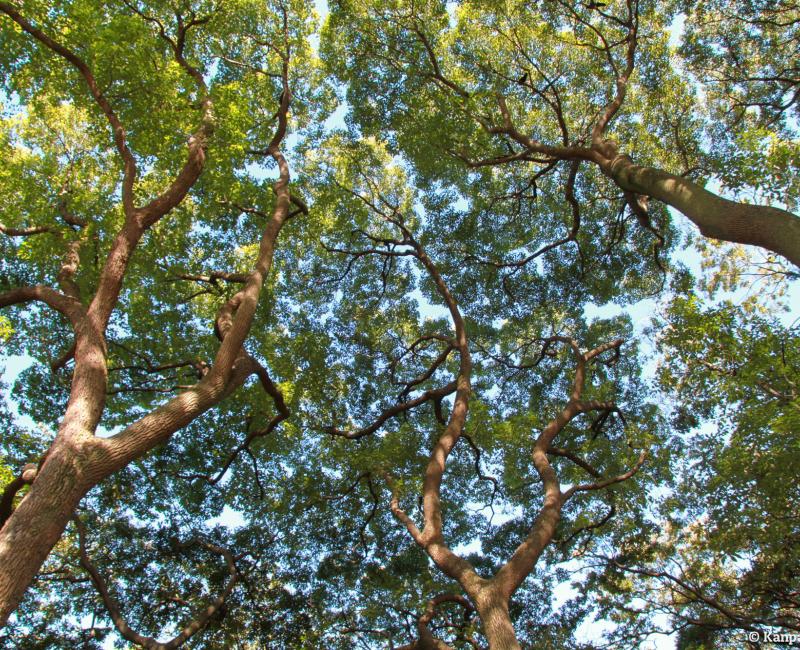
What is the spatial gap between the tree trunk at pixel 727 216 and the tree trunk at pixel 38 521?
224 inches

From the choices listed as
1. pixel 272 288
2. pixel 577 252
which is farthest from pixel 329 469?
pixel 577 252

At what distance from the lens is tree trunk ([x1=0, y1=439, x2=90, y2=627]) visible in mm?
3164

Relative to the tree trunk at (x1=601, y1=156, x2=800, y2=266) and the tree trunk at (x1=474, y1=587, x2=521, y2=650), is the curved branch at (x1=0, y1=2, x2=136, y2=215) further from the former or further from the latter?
Answer: the tree trunk at (x1=601, y1=156, x2=800, y2=266)

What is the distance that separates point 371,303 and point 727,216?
25.4 feet

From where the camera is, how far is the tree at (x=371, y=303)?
7.57 meters

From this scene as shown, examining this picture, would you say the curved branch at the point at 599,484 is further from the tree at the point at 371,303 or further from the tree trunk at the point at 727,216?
the tree trunk at the point at 727,216

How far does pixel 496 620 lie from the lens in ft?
14.8

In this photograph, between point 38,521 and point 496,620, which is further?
point 496,620
